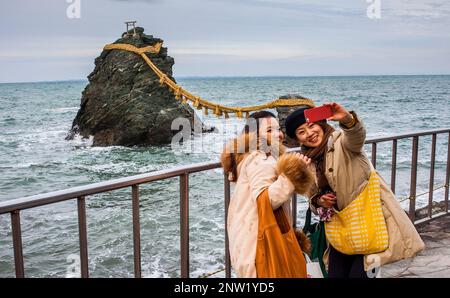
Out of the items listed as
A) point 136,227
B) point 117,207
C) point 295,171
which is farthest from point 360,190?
point 117,207

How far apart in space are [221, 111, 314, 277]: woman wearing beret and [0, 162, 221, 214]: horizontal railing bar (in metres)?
0.40

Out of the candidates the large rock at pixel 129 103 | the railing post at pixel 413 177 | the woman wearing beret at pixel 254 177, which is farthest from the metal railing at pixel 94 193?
Result: the large rock at pixel 129 103

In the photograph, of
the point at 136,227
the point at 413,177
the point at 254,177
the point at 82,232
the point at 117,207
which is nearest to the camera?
the point at 254,177

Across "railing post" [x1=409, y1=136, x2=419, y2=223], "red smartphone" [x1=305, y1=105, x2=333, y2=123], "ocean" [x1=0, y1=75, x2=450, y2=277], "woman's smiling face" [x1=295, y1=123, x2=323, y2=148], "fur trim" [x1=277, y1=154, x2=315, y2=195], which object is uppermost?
"red smartphone" [x1=305, y1=105, x2=333, y2=123]

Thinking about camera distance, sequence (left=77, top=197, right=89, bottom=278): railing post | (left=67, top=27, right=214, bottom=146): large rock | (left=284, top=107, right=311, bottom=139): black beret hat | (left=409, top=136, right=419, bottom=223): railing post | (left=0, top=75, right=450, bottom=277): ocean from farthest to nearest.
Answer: (left=67, top=27, right=214, bottom=146): large rock < (left=0, top=75, right=450, bottom=277): ocean < (left=409, top=136, right=419, bottom=223): railing post < (left=284, top=107, right=311, bottom=139): black beret hat < (left=77, top=197, right=89, bottom=278): railing post

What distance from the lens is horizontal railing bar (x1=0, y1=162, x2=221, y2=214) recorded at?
197 centimetres

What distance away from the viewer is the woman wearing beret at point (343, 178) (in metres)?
2.33

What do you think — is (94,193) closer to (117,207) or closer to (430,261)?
(430,261)

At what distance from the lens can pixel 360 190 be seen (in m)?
2.35

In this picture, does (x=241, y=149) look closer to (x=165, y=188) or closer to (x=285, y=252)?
(x=285, y=252)

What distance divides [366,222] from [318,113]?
1.93 feet

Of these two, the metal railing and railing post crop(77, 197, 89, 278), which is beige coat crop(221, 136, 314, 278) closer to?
the metal railing

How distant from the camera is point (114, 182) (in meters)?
2.30

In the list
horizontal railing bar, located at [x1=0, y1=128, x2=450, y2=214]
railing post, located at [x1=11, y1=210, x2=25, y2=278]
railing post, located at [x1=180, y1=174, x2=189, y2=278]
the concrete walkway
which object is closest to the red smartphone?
horizontal railing bar, located at [x1=0, y1=128, x2=450, y2=214]
